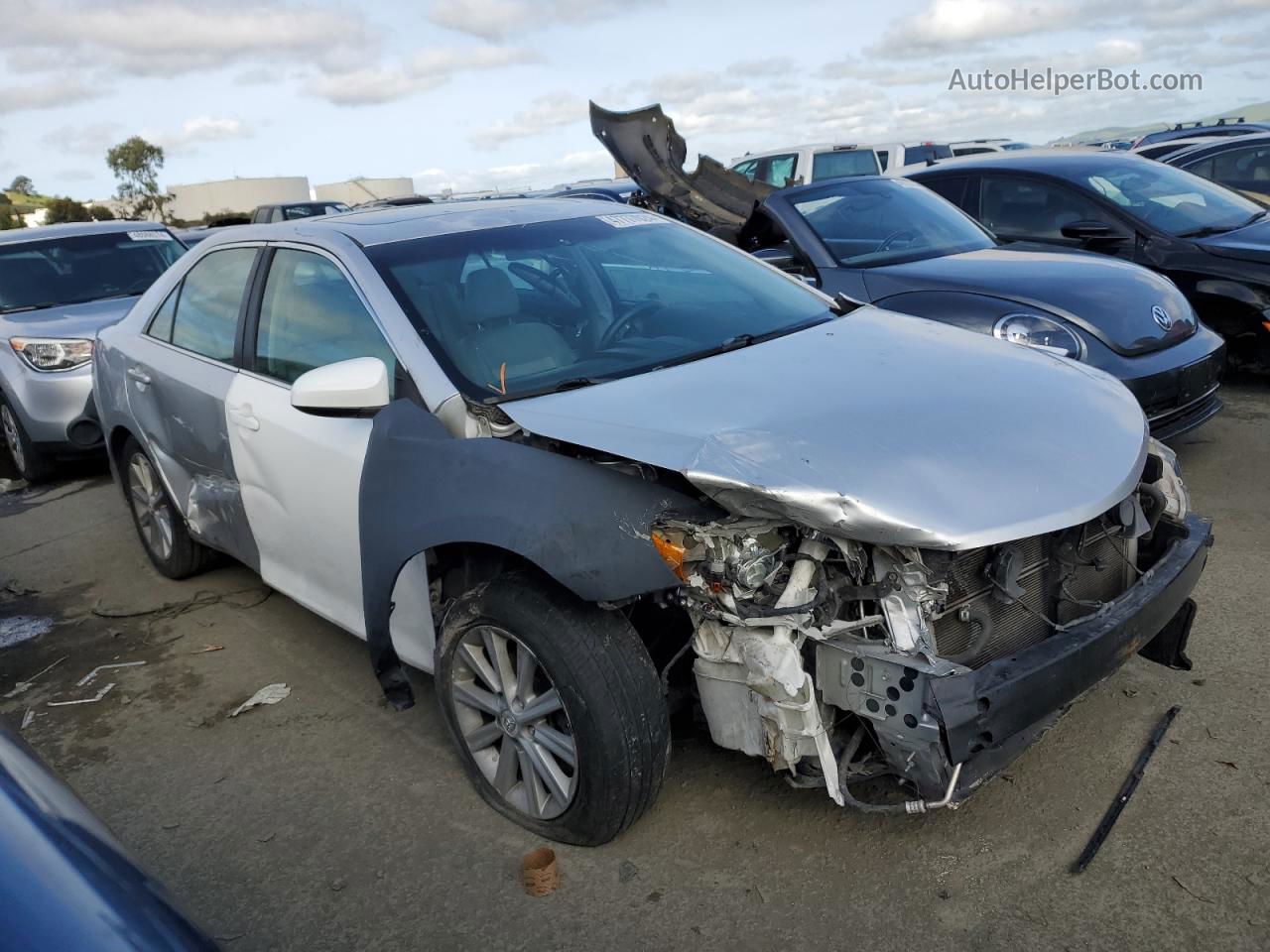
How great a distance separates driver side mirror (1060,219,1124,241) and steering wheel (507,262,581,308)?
13.9ft

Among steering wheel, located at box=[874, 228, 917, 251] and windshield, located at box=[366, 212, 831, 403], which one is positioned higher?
windshield, located at box=[366, 212, 831, 403]

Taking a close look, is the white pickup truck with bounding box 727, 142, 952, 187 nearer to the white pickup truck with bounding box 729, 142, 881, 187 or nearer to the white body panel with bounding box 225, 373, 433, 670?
the white pickup truck with bounding box 729, 142, 881, 187

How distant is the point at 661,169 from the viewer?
8.38 meters

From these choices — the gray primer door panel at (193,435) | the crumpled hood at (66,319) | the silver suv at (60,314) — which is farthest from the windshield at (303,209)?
the gray primer door panel at (193,435)

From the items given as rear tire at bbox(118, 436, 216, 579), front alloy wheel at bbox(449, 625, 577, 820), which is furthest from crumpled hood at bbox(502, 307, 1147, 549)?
rear tire at bbox(118, 436, 216, 579)

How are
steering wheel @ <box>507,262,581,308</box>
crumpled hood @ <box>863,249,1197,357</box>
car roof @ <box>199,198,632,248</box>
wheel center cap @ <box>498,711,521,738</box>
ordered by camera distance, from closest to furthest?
wheel center cap @ <box>498,711,521,738</box> → steering wheel @ <box>507,262,581,308</box> → car roof @ <box>199,198,632,248</box> → crumpled hood @ <box>863,249,1197,357</box>

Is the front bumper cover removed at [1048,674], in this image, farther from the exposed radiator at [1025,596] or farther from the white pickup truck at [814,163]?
the white pickup truck at [814,163]

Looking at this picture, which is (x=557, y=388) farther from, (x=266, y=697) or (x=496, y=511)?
(x=266, y=697)

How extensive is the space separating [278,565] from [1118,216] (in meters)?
5.56

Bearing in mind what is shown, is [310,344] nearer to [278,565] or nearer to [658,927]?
[278,565]

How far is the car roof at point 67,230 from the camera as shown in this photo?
8211 mm

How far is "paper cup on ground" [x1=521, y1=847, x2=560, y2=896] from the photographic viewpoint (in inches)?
108

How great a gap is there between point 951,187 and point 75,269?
6598mm

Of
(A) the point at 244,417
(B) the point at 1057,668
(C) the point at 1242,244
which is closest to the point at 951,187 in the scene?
(C) the point at 1242,244
